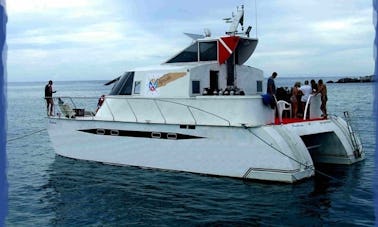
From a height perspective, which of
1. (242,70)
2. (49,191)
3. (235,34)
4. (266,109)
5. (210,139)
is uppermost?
(235,34)

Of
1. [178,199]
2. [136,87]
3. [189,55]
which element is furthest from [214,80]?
[178,199]

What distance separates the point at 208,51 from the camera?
43.8ft

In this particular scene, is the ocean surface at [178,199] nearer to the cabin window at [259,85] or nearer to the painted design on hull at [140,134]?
the painted design on hull at [140,134]

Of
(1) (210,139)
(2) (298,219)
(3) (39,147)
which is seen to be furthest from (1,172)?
(3) (39,147)

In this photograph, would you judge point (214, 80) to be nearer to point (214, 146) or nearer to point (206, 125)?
point (206, 125)

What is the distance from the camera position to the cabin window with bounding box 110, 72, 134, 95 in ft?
44.7

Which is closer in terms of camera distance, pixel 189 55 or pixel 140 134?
pixel 140 134

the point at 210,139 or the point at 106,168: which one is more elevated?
the point at 210,139

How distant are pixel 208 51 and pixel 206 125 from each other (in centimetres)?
298

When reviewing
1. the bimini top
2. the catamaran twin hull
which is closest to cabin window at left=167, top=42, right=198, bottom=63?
the bimini top

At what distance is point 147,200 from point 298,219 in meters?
3.51

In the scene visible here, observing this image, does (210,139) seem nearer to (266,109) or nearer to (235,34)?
(266,109)

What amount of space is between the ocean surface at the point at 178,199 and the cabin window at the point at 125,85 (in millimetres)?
2429

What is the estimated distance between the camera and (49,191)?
37.2ft
